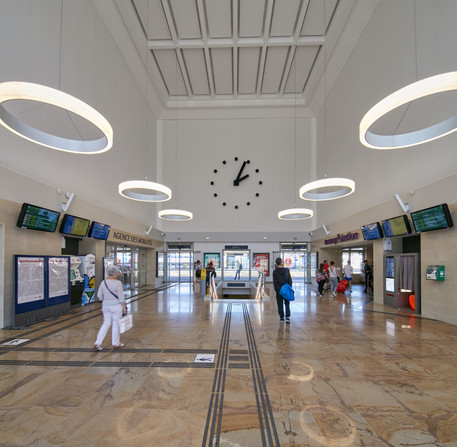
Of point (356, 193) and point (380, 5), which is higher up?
point (380, 5)

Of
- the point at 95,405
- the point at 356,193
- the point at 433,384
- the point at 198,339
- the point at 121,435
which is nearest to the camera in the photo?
the point at 121,435

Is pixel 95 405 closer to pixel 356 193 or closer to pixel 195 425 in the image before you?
pixel 195 425

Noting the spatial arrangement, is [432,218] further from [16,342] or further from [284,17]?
[284,17]

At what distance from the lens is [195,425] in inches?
118

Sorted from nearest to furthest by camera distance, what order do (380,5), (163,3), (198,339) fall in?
(198,339) < (380,5) < (163,3)

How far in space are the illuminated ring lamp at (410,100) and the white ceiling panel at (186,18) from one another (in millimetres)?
11224

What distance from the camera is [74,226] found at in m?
10.0

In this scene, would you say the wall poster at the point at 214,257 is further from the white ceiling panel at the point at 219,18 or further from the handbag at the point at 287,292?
the handbag at the point at 287,292

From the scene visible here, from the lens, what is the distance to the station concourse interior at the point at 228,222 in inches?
134

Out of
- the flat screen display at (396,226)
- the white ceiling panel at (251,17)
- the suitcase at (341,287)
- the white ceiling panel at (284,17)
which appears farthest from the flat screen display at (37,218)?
the white ceiling panel at (284,17)

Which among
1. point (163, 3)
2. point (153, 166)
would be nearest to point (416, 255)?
point (163, 3)

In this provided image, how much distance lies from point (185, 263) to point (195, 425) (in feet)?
62.2

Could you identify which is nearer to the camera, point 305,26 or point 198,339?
point 198,339

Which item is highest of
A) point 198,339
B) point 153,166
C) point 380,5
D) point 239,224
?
point 380,5
